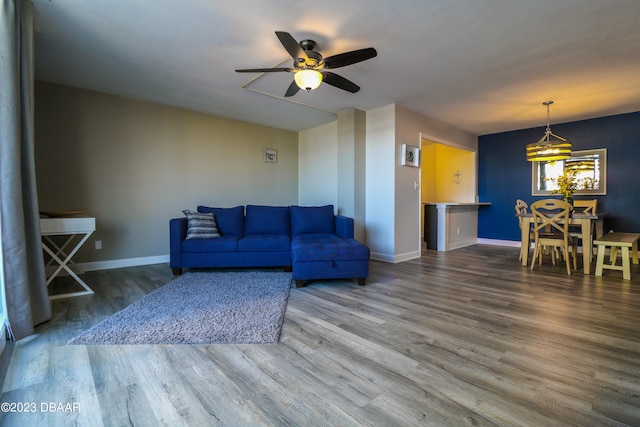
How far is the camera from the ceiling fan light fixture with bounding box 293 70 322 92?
8.39 ft

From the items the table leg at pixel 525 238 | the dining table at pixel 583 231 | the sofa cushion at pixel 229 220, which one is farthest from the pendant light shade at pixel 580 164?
the sofa cushion at pixel 229 220

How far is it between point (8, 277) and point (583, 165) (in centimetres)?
777

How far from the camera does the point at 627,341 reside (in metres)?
1.91

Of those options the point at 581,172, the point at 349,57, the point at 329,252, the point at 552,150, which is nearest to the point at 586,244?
the point at 552,150

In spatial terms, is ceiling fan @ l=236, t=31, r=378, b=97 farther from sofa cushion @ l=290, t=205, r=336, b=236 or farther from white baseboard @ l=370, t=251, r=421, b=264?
white baseboard @ l=370, t=251, r=421, b=264

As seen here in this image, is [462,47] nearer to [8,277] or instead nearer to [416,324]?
[416,324]

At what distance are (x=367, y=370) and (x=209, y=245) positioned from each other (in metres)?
2.68

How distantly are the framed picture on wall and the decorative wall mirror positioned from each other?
2.65m

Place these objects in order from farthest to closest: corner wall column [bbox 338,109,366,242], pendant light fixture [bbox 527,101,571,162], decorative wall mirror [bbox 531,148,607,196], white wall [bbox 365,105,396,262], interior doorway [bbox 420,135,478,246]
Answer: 1. interior doorway [bbox 420,135,478,246]
2. decorative wall mirror [bbox 531,148,607,196]
3. corner wall column [bbox 338,109,366,242]
4. white wall [bbox 365,105,396,262]
5. pendant light fixture [bbox 527,101,571,162]

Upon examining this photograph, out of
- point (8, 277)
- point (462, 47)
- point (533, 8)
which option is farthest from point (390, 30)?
point (8, 277)

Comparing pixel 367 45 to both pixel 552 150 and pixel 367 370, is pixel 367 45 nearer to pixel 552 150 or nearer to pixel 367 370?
pixel 367 370

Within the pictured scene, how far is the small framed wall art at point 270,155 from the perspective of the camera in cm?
568

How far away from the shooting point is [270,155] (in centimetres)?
574

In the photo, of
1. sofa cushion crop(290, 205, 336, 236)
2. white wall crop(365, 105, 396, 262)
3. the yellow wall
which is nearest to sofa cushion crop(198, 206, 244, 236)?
sofa cushion crop(290, 205, 336, 236)
